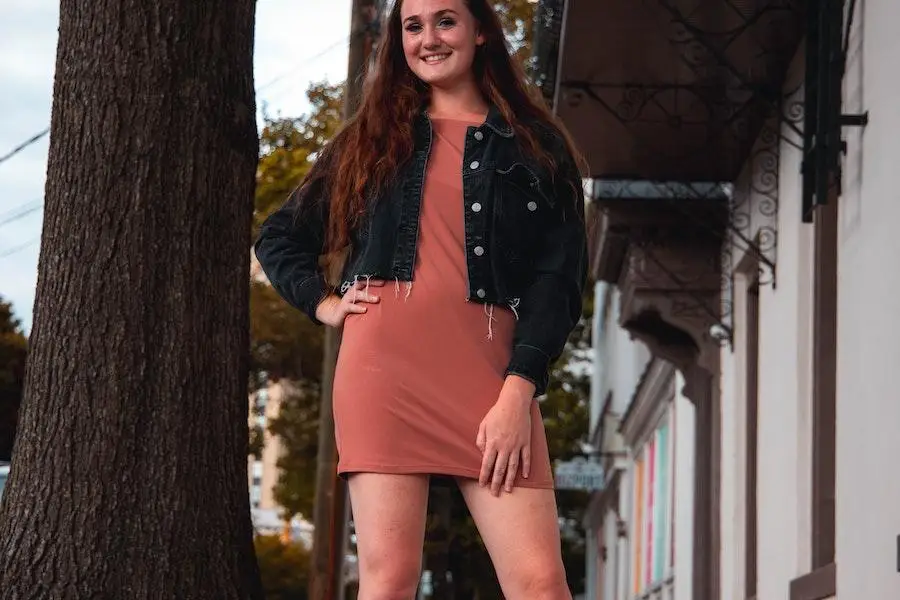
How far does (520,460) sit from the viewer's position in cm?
343

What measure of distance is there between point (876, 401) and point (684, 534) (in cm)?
886

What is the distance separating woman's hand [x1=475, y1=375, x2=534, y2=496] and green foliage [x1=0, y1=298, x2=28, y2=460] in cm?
2585

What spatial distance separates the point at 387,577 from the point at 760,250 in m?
7.47

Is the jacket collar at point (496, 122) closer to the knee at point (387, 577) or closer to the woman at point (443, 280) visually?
the woman at point (443, 280)

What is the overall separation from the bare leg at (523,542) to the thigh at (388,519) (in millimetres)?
134

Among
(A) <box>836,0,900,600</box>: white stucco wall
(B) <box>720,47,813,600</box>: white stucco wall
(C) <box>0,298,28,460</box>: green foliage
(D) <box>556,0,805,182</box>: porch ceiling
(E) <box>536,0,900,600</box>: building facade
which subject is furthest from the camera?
(C) <box>0,298,28,460</box>: green foliage

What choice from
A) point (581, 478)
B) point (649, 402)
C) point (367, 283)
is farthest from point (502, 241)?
point (581, 478)

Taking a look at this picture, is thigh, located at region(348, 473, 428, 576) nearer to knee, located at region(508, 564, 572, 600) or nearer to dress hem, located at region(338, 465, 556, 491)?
dress hem, located at region(338, 465, 556, 491)

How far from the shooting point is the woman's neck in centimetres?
384

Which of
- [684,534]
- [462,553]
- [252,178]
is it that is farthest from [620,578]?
[252,178]

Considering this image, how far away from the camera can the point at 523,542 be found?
3.40m

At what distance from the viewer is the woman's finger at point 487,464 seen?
339 centimetres

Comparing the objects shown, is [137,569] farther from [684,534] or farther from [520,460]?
[684,534]

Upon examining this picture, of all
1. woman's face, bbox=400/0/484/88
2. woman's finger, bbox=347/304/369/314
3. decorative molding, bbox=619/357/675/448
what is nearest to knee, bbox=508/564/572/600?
woman's finger, bbox=347/304/369/314
